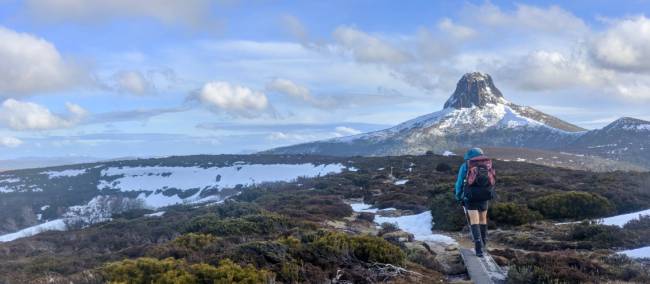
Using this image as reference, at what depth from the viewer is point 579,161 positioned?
202ft

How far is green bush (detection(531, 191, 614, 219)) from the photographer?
14.9 meters

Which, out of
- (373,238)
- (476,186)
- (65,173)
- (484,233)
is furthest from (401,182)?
(65,173)

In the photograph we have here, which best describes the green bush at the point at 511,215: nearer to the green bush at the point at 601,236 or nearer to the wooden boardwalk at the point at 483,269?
the green bush at the point at 601,236

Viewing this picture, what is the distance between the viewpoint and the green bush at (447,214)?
14.1 metres

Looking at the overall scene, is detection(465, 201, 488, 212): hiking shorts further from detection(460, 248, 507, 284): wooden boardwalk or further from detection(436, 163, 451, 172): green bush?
detection(436, 163, 451, 172): green bush

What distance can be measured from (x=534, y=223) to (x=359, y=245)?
7.63 meters

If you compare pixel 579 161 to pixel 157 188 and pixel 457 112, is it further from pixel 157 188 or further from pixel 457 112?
pixel 457 112

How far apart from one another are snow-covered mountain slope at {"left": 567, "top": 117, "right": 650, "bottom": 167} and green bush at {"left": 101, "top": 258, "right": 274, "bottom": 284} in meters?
84.3

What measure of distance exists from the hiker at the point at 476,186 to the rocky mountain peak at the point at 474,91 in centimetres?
13478

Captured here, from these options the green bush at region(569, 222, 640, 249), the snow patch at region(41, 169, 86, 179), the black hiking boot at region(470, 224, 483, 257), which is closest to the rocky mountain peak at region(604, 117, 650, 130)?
the snow patch at region(41, 169, 86, 179)

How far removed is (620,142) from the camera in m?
98.3

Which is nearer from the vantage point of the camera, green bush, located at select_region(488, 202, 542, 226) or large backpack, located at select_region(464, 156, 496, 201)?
large backpack, located at select_region(464, 156, 496, 201)

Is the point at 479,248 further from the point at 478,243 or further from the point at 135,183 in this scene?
the point at 135,183

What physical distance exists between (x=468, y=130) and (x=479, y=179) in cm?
12155
